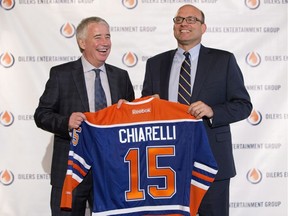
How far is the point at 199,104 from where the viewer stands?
230 centimetres

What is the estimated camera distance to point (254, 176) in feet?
12.2

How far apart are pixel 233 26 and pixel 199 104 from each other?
61.1 inches

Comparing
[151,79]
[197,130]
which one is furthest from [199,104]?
[151,79]

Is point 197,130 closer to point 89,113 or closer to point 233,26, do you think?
point 89,113

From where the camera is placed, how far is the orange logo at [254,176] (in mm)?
3717

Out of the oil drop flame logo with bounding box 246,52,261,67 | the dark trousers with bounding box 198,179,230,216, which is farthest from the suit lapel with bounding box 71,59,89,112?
the oil drop flame logo with bounding box 246,52,261,67

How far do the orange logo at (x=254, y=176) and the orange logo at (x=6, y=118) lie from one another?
74.4 inches

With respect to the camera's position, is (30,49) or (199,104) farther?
(30,49)

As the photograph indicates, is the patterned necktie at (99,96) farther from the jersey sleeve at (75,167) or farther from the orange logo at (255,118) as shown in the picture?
the orange logo at (255,118)

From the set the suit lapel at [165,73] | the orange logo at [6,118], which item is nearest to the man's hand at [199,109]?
the suit lapel at [165,73]

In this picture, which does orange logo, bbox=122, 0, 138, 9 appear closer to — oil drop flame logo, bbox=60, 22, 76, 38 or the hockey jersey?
oil drop flame logo, bbox=60, 22, 76, 38

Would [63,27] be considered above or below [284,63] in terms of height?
above

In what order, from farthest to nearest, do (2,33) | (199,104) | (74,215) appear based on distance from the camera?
(2,33) < (74,215) < (199,104)

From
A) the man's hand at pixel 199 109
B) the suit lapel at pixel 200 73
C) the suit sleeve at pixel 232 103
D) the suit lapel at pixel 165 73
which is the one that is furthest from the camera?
the suit lapel at pixel 165 73
